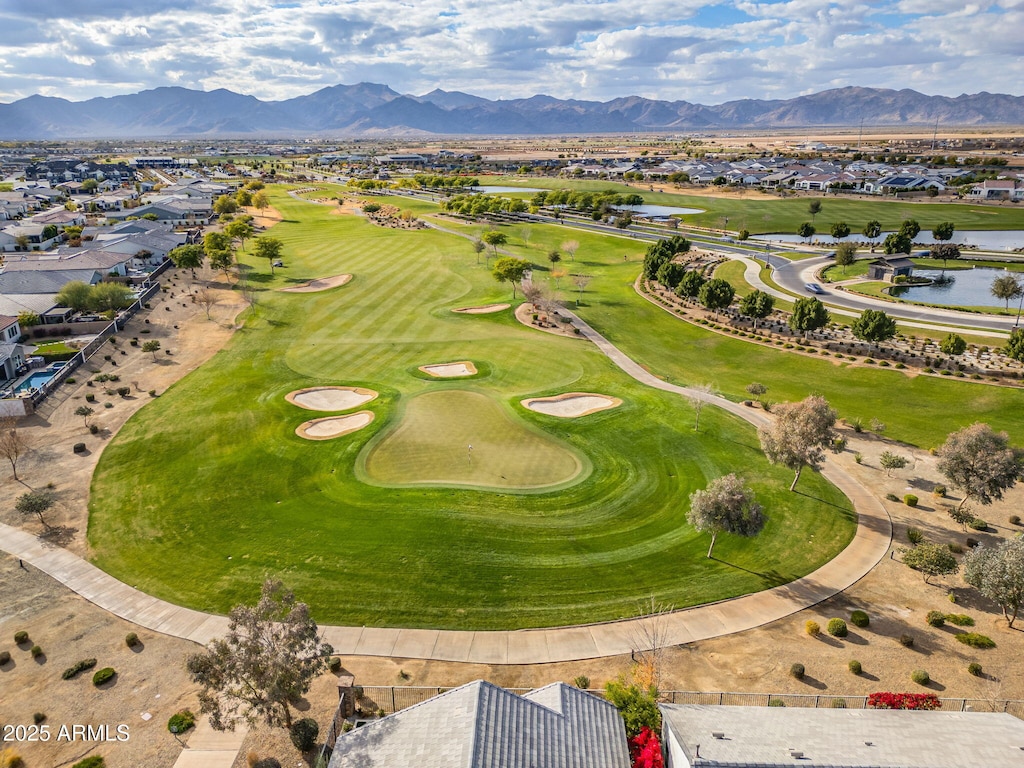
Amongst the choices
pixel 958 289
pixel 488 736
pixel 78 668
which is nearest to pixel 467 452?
pixel 78 668

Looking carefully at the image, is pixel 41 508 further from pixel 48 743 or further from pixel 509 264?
pixel 509 264

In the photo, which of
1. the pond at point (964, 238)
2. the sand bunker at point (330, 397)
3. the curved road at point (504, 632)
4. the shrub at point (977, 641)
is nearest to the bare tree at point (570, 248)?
the pond at point (964, 238)

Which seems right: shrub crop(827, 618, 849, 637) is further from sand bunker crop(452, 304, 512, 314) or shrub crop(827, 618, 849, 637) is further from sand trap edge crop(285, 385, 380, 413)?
sand bunker crop(452, 304, 512, 314)

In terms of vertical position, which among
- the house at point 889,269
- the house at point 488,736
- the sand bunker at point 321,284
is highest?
the house at point 889,269

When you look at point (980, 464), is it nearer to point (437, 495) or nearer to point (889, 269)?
point (437, 495)

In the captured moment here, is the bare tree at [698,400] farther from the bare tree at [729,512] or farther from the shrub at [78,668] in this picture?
the shrub at [78,668]

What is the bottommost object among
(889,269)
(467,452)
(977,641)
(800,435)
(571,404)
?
(977,641)

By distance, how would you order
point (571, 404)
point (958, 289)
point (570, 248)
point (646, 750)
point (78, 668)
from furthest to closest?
1. point (570, 248)
2. point (958, 289)
3. point (571, 404)
4. point (78, 668)
5. point (646, 750)
